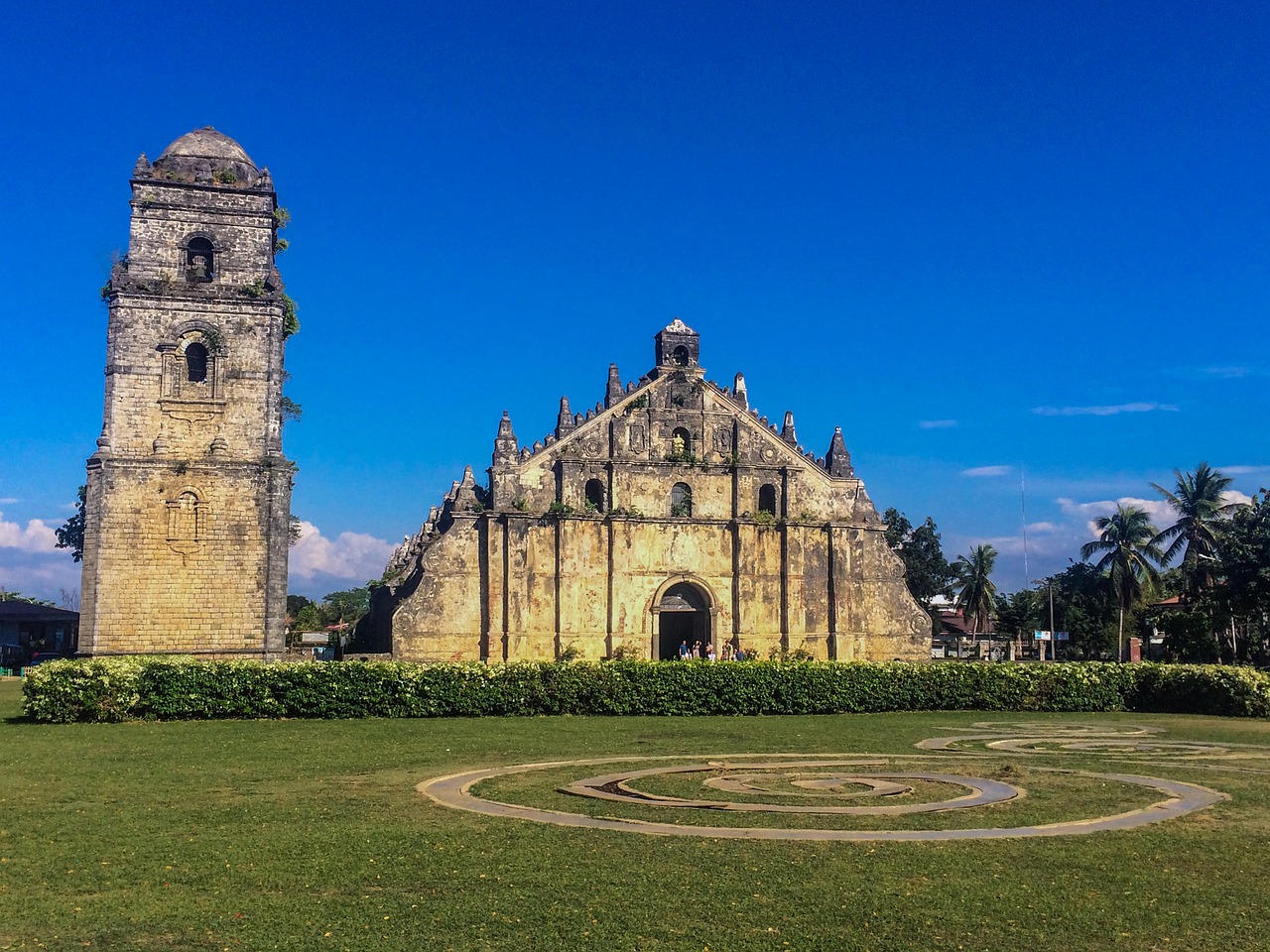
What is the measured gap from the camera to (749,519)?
149ft

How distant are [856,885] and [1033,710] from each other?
Result: 24338 millimetres

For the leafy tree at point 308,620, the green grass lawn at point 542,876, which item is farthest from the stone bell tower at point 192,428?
the leafy tree at point 308,620

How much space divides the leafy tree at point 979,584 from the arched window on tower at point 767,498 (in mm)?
38974

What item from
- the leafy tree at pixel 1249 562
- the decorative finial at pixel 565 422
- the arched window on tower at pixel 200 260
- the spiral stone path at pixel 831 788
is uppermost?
the arched window on tower at pixel 200 260

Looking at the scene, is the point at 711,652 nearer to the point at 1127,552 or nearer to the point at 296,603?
the point at 1127,552

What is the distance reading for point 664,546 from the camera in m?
44.7

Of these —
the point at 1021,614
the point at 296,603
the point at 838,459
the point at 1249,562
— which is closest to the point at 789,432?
the point at 838,459

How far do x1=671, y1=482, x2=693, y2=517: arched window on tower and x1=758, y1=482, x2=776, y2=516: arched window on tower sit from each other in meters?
2.82

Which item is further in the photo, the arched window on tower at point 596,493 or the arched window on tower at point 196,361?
the arched window on tower at point 596,493

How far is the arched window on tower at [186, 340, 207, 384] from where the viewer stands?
38.8 meters

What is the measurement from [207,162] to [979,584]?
195ft

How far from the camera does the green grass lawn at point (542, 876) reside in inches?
358

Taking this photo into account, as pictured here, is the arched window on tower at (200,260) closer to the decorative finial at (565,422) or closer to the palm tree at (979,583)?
the decorative finial at (565,422)

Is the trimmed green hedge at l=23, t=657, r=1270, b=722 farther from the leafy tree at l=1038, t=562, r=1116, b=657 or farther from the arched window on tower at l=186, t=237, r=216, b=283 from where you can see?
the leafy tree at l=1038, t=562, r=1116, b=657
